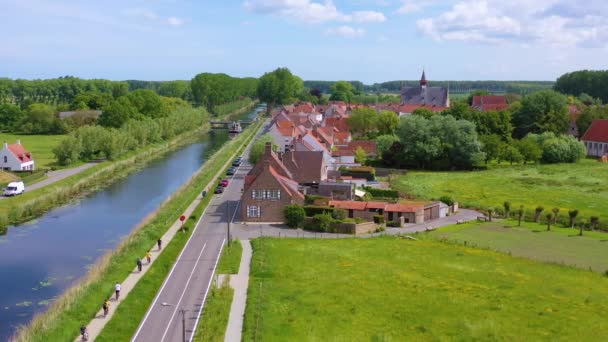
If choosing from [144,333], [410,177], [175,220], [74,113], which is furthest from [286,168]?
[74,113]

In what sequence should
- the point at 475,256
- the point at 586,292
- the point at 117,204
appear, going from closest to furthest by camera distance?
the point at 586,292 < the point at 475,256 < the point at 117,204

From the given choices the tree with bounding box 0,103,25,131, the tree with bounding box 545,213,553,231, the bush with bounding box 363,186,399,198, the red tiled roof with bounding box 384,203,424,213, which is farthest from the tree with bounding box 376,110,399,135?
the tree with bounding box 0,103,25,131

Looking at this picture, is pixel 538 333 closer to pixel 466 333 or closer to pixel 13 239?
pixel 466 333

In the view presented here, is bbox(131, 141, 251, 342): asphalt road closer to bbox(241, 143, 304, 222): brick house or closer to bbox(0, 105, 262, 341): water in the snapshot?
bbox(241, 143, 304, 222): brick house

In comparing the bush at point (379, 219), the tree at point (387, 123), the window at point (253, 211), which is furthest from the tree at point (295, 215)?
the tree at point (387, 123)

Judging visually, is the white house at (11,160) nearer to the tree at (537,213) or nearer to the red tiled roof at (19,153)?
the red tiled roof at (19,153)

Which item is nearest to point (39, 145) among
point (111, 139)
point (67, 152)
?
point (111, 139)
